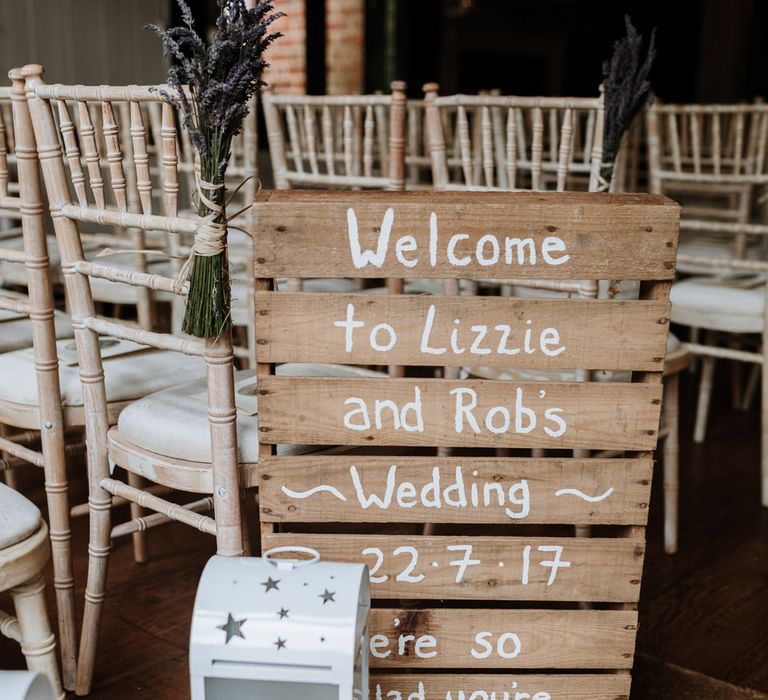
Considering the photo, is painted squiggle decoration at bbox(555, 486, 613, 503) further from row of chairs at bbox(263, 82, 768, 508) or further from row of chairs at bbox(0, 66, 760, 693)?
row of chairs at bbox(263, 82, 768, 508)

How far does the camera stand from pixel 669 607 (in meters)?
1.84

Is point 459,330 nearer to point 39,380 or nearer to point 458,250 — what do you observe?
point 458,250

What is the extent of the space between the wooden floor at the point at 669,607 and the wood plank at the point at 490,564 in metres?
0.44

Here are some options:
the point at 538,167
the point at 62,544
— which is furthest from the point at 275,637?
the point at 538,167

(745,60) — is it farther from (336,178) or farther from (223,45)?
(223,45)

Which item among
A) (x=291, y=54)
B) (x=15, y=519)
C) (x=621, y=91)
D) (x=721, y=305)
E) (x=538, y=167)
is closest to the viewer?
(x=15, y=519)

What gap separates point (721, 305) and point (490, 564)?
4.89 ft

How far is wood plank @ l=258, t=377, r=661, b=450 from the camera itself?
1.15 m

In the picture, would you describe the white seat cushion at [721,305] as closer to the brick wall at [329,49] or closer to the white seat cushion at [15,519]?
the white seat cushion at [15,519]

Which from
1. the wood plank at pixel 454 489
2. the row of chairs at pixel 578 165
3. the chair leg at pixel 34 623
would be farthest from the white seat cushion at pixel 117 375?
the row of chairs at pixel 578 165

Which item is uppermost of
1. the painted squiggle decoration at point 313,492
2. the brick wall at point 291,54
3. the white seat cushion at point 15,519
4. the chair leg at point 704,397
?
the brick wall at point 291,54

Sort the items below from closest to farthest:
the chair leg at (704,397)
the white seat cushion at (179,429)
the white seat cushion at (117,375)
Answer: the white seat cushion at (179,429)
the white seat cushion at (117,375)
the chair leg at (704,397)

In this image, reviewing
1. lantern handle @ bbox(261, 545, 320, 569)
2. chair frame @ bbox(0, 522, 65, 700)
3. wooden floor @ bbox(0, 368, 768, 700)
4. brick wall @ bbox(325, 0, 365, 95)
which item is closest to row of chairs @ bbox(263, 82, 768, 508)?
wooden floor @ bbox(0, 368, 768, 700)

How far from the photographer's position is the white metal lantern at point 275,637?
0.98 meters
